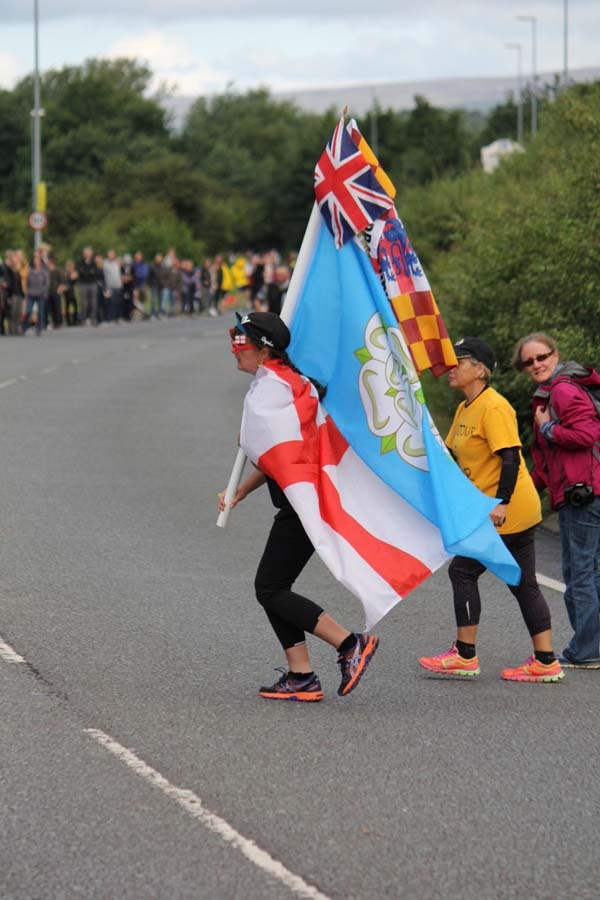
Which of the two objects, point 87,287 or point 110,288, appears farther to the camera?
point 110,288

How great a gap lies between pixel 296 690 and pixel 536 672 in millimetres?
1178

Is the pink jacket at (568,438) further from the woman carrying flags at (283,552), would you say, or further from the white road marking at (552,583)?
the white road marking at (552,583)

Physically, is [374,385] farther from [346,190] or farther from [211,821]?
[211,821]

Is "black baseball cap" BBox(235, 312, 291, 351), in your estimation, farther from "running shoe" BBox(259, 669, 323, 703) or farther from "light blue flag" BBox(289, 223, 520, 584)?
"running shoe" BBox(259, 669, 323, 703)

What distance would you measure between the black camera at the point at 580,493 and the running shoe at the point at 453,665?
88 cm

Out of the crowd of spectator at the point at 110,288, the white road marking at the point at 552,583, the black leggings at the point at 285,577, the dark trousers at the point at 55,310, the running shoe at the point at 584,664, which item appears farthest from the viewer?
the dark trousers at the point at 55,310

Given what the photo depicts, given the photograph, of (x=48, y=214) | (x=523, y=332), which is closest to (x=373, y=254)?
(x=523, y=332)

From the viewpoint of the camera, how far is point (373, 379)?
768 cm

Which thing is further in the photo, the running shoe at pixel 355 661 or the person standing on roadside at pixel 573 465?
the person standing on roadside at pixel 573 465

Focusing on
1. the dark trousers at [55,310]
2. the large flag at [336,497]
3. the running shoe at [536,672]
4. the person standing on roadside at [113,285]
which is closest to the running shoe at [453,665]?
the running shoe at [536,672]

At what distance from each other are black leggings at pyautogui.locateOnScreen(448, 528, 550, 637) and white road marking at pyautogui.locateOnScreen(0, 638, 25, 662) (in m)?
2.08

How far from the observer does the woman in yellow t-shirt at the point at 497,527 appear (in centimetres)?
788

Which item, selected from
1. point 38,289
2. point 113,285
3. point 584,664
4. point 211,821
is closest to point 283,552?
point 584,664

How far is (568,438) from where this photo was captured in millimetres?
7980
